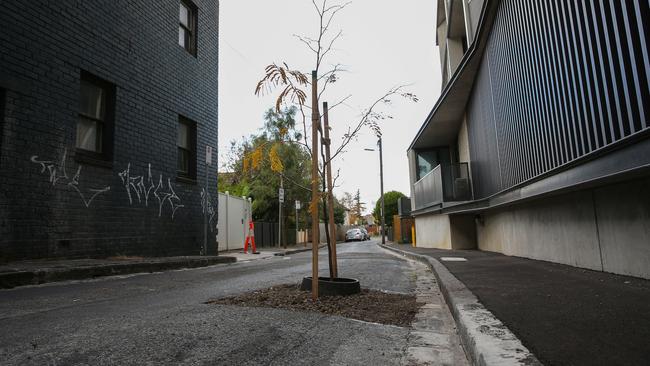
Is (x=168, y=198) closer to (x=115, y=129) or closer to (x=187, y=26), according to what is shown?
(x=115, y=129)

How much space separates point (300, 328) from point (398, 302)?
1.73m

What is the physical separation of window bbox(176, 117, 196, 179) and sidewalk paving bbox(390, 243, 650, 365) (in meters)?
8.60

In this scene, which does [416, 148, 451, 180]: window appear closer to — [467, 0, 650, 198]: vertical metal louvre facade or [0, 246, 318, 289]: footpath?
[467, 0, 650, 198]: vertical metal louvre facade

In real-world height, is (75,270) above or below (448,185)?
below

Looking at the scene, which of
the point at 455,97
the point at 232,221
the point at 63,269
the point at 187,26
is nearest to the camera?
the point at 63,269

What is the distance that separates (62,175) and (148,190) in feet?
8.39

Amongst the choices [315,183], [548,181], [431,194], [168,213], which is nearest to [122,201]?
[168,213]

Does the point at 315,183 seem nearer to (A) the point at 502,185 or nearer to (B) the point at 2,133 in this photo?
(B) the point at 2,133

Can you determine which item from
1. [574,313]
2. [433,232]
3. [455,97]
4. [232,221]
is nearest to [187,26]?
[455,97]

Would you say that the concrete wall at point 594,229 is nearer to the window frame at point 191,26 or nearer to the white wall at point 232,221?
the window frame at point 191,26

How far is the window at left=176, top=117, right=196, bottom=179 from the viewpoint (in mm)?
12211

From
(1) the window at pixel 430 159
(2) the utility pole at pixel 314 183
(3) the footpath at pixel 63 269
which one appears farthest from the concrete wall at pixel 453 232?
(2) the utility pole at pixel 314 183

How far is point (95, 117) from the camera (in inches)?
357

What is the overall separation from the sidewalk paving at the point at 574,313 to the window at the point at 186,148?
8.60 metres
